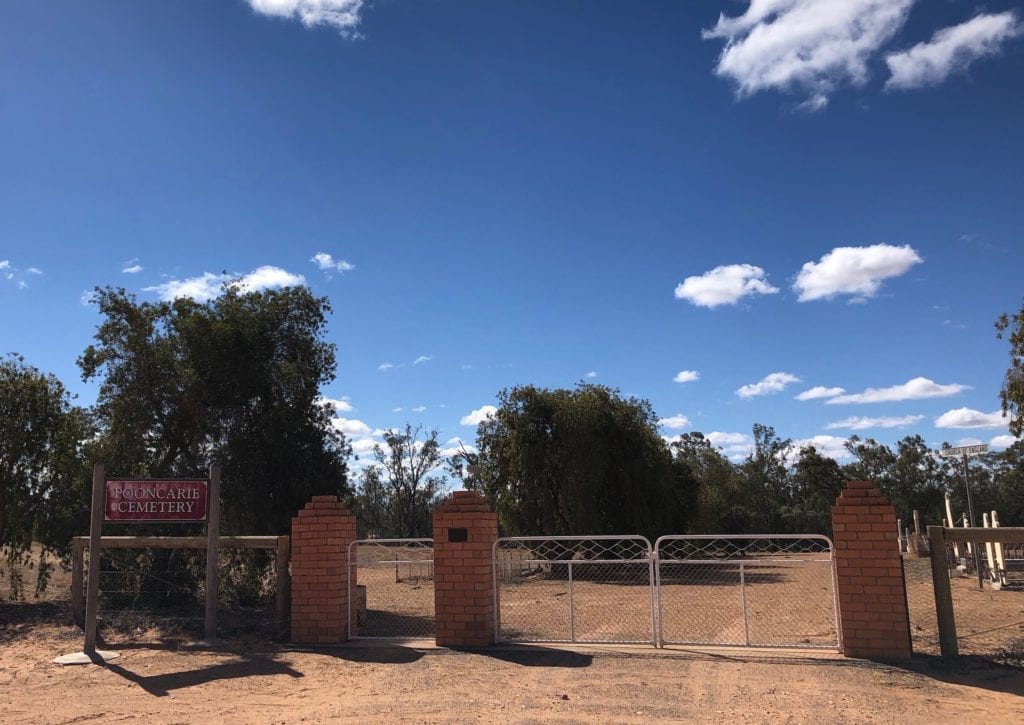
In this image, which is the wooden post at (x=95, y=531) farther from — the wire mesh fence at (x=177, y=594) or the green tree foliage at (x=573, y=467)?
the green tree foliage at (x=573, y=467)

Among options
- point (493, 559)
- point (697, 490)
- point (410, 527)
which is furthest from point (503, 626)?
point (410, 527)

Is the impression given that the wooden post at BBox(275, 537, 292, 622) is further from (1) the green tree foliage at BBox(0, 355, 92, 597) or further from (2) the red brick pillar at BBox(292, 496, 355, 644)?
(1) the green tree foliage at BBox(0, 355, 92, 597)

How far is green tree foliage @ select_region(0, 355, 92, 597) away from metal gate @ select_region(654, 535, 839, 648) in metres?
11.0

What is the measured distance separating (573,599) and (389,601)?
5839mm

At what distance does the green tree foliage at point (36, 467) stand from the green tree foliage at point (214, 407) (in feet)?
2.35

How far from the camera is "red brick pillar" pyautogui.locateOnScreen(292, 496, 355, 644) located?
1059 centimetres

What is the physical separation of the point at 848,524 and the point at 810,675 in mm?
1740

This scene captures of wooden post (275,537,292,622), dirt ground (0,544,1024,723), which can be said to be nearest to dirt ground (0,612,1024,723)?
dirt ground (0,544,1024,723)

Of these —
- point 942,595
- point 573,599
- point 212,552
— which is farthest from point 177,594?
point 942,595

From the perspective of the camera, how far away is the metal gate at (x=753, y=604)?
30.6 feet

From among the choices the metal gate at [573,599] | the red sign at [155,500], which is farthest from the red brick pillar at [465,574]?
the red sign at [155,500]

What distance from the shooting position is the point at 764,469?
7094cm

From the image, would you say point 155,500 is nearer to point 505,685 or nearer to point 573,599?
point 505,685

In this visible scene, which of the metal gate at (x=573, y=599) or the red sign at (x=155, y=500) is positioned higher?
the red sign at (x=155, y=500)
